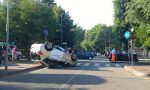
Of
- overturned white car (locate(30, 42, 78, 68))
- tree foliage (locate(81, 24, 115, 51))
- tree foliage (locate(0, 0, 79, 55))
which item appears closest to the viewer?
overturned white car (locate(30, 42, 78, 68))

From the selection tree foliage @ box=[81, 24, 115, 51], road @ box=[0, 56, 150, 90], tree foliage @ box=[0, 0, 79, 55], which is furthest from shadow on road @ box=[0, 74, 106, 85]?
tree foliage @ box=[81, 24, 115, 51]

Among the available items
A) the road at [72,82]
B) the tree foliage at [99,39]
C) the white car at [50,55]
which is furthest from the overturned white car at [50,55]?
the tree foliage at [99,39]

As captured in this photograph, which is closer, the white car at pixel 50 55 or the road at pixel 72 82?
the road at pixel 72 82

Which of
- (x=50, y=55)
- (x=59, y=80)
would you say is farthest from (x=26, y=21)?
(x=59, y=80)

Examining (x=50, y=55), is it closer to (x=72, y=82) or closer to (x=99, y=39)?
(x=72, y=82)

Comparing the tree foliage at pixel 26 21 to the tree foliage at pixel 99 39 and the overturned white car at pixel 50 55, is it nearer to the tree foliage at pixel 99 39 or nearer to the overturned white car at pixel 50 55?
the overturned white car at pixel 50 55

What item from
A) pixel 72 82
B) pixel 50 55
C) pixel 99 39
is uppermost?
pixel 99 39

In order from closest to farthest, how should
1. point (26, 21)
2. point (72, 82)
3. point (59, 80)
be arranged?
point (72, 82)
point (59, 80)
point (26, 21)

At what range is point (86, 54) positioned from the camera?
7588cm

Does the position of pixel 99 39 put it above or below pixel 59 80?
above

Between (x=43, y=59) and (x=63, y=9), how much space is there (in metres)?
57.4

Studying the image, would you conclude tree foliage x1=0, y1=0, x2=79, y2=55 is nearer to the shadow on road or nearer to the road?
the road

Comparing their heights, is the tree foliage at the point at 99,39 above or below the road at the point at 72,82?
above

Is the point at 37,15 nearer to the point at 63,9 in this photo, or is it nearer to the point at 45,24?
the point at 45,24
